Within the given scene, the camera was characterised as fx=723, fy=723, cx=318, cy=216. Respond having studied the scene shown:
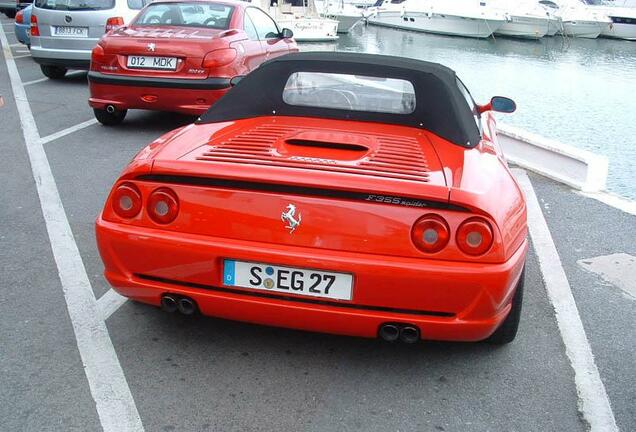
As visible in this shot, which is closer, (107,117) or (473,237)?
(473,237)

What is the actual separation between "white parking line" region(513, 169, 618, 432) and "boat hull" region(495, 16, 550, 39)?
39.2 meters

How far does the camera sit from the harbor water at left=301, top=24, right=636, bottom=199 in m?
12.7

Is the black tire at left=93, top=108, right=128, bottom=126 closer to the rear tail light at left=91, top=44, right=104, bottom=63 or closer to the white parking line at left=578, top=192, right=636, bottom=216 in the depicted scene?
the rear tail light at left=91, top=44, right=104, bottom=63

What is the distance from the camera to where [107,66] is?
7.63 m

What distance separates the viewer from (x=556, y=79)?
2288 centimetres

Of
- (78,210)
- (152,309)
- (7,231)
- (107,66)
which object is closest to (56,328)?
(152,309)

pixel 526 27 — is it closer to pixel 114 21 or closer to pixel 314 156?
pixel 114 21

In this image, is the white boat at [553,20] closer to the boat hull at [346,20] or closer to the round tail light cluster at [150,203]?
the boat hull at [346,20]

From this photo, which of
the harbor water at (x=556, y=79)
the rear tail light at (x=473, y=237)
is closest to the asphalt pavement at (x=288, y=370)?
the rear tail light at (x=473, y=237)

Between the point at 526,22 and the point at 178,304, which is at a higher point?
the point at 178,304

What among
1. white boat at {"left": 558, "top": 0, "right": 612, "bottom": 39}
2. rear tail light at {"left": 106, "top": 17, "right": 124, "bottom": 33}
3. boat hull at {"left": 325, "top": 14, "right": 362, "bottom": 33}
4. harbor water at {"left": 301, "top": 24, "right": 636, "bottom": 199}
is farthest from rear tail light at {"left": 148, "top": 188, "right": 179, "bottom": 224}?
white boat at {"left": 558, "top": 0, "right": 612, "bottom": 39}

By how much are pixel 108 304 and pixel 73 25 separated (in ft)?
26.9

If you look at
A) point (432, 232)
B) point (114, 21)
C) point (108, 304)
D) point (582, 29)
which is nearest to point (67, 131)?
point (114, 21)

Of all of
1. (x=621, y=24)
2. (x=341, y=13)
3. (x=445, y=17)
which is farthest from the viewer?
(x=621, y=24)
